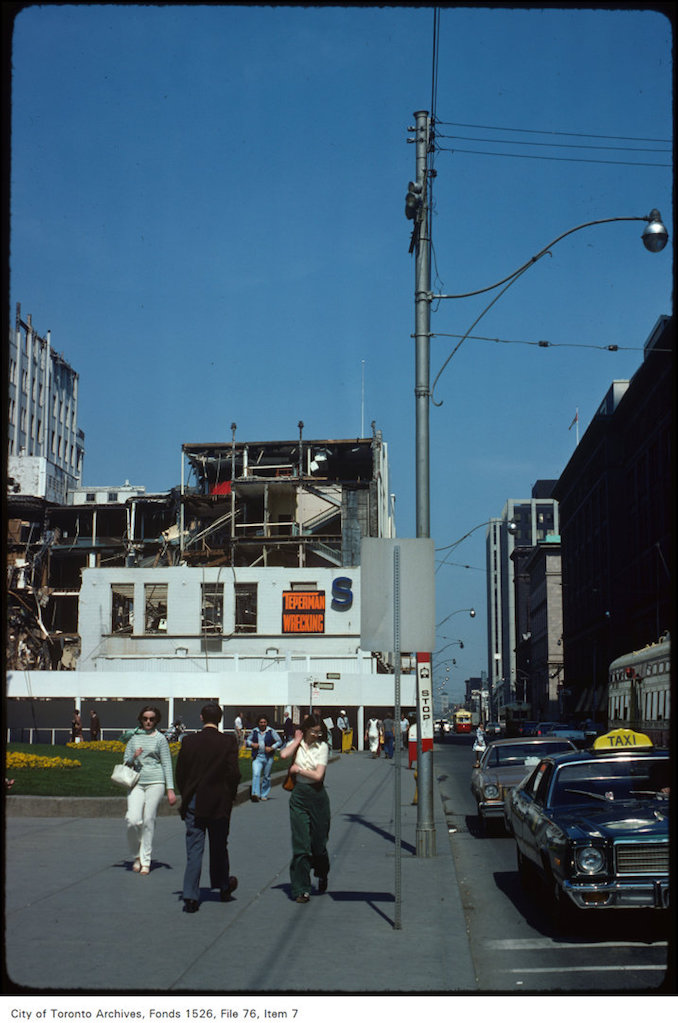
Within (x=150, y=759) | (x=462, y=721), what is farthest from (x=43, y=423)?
(x=150, y=759)

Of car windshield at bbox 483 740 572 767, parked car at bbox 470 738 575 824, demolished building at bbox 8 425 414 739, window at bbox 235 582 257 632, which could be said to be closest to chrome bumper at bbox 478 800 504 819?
parked car at bbox 470 738 575 824

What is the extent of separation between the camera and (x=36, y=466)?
88875 millimetres

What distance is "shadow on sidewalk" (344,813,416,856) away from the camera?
15945mm

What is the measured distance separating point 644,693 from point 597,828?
65.3 feet

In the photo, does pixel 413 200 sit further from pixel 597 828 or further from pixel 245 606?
pixel 245 606

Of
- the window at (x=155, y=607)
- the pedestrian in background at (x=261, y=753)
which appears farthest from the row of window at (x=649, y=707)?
the window at (x=155, y=607)

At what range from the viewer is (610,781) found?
11141 mm

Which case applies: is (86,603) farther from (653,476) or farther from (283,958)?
(283,958)

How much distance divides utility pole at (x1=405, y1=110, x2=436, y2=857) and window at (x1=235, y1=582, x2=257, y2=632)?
199 feet

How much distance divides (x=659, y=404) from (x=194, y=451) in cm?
3620

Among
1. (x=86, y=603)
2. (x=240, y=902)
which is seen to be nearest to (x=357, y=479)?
(x=86, y=603)

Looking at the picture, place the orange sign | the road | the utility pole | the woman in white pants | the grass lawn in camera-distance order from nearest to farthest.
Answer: the road < the woman in white pants < the utility pole < the grass lawn < the orange sign

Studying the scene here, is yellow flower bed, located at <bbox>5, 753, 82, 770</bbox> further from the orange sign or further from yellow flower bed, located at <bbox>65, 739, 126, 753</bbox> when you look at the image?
the orange sign

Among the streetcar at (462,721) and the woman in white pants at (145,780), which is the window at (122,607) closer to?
the streetcar at (462,721)
